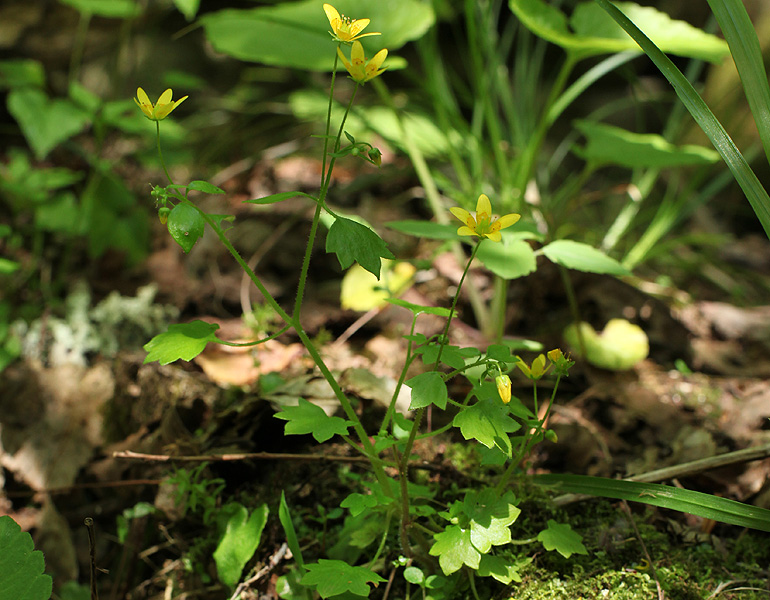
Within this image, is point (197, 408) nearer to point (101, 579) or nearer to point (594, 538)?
point (101, 579)

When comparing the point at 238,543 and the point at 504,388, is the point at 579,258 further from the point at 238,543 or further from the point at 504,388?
the point at 238,543

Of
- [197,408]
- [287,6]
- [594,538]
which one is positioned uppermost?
[287,6]

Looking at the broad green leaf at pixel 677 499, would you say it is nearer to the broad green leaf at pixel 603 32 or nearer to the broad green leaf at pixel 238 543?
the broad green leaf at pixel 238 543

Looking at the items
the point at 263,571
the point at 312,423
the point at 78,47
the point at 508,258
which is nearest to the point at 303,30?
the point at 508,258

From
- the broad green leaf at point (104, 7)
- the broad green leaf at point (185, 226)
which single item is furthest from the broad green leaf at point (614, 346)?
the broad green leaf at point (104, 7)

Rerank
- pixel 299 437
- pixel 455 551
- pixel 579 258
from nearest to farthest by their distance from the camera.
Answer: pixel 455 551 → pixel 579 258 → pixel 299 437

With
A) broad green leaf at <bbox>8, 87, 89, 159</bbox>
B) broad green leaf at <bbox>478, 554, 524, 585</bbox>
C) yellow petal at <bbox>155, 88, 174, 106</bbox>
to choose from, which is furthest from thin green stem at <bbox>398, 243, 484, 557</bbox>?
broad green leaf at <bbox>8, 87, 89, 159</bbox>

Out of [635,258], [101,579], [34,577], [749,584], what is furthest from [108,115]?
[749,584]
